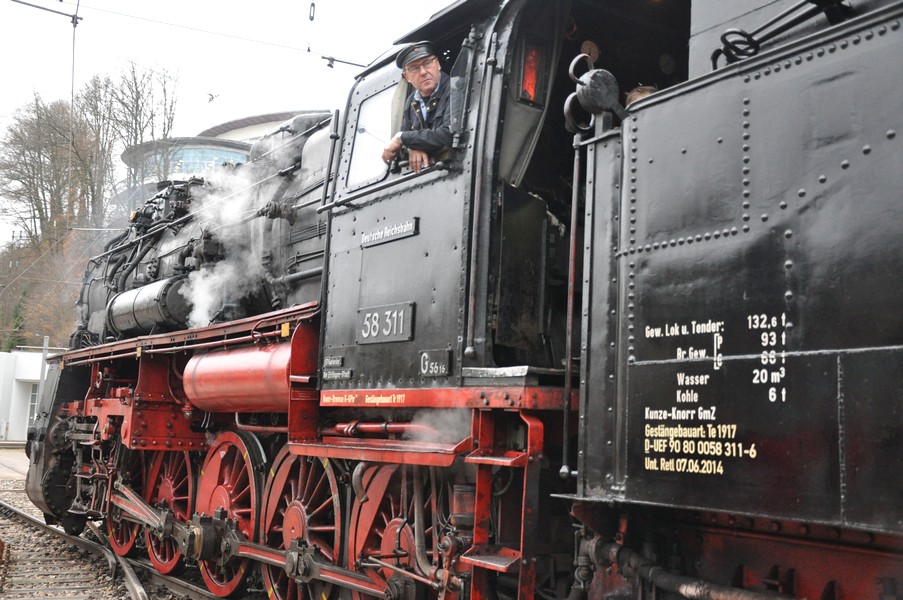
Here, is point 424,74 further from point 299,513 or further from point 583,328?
point 299,513

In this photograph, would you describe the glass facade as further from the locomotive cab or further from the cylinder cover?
the locomotive cab

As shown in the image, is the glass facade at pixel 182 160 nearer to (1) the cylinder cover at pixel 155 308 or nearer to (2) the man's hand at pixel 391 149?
(1) the cylinder cover at pixel 155 308

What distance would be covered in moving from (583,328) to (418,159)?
5.47 feet

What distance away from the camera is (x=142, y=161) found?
→ 3288 cm

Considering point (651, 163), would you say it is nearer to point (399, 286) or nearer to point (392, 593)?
point (399, 286)

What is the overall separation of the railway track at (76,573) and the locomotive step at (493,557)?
3.85 meters

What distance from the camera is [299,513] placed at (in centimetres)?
575

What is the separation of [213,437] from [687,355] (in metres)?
6.13

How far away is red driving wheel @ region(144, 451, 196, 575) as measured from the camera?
803cm

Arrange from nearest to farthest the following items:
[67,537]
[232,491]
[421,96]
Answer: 1. [421,96]
2. [232,491]
3. [67,537]

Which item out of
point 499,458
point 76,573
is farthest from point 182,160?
point 499,458

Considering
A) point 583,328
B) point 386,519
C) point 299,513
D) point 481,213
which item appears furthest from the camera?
point 299,513

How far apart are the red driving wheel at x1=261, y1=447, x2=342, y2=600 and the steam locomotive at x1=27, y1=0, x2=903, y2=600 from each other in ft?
0.08

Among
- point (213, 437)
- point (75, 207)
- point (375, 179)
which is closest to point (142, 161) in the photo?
point (75, 207)
